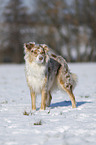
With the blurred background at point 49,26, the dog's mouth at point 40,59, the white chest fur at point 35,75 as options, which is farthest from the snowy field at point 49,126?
the blurred background at point 49,26

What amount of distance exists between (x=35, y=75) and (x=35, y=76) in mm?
38

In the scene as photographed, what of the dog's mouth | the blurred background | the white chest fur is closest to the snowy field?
the white chest fur

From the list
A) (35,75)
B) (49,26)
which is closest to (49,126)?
(35,75)

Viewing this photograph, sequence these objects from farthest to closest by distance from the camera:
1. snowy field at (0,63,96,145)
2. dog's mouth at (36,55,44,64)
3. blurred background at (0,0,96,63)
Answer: blurred background at (0,0,96,63), dog's mouth at (36,55,44,64), snowy field at (0,63,96,145)

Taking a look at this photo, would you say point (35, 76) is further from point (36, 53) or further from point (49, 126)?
point (49, 126)

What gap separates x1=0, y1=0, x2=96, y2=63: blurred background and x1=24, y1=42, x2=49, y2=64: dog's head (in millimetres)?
35065

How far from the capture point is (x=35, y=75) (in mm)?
6113

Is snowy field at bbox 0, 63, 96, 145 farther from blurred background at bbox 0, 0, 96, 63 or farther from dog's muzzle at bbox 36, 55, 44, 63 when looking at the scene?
blurred background at bbox 0, 0, 96, 63

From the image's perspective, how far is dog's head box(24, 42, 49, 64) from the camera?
5.85 metres

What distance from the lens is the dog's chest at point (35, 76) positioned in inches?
237

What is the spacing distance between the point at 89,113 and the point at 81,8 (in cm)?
3892

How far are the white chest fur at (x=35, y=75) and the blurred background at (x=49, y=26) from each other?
3495 centimetres

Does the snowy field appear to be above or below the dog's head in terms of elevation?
below

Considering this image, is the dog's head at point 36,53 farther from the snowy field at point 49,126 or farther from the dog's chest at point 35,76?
the snowy field at point 49,126
